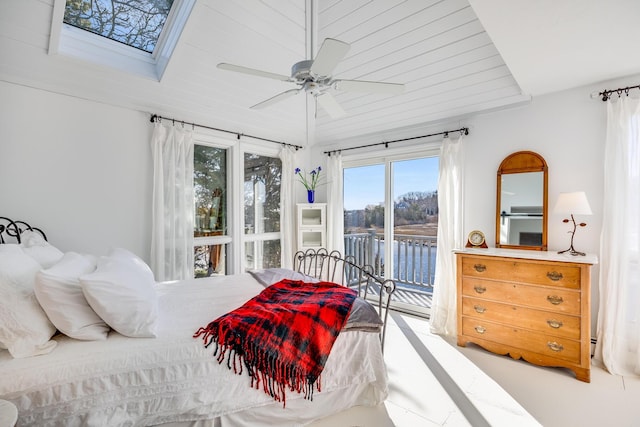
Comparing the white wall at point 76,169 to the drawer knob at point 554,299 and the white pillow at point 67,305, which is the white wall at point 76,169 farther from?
the drawer knob at point 554,299

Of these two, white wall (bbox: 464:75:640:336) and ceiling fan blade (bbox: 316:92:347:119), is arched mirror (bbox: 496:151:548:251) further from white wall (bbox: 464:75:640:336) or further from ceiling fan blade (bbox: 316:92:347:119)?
ceiling fan blade (bbox: 316:92:347:119)

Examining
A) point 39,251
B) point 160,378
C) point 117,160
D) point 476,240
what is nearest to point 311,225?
point 476,240

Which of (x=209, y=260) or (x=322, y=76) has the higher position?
(x=322, y=76)

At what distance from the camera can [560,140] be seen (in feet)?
9.56

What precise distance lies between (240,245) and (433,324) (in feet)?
8.40

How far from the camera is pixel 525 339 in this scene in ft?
8.71

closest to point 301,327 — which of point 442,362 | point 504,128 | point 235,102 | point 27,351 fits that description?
point 27,351

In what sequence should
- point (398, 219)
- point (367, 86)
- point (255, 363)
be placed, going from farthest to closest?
point (398, 219), point (367, 86), point (255, 363)

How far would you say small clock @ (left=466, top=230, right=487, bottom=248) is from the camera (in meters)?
3.22

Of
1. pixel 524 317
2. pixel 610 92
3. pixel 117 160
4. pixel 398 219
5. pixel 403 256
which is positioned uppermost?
pixel 610 92

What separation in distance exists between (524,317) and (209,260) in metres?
3.41

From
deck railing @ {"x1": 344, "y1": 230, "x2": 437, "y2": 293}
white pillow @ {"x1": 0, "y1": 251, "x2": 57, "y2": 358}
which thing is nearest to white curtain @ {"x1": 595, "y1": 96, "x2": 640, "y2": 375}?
deck railing @ {"x1": 344, "y1": 230, "x2": 437, "y2": 293}

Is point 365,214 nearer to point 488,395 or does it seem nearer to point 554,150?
point 554,150

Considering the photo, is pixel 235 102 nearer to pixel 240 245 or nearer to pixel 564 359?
pixel 240 245
